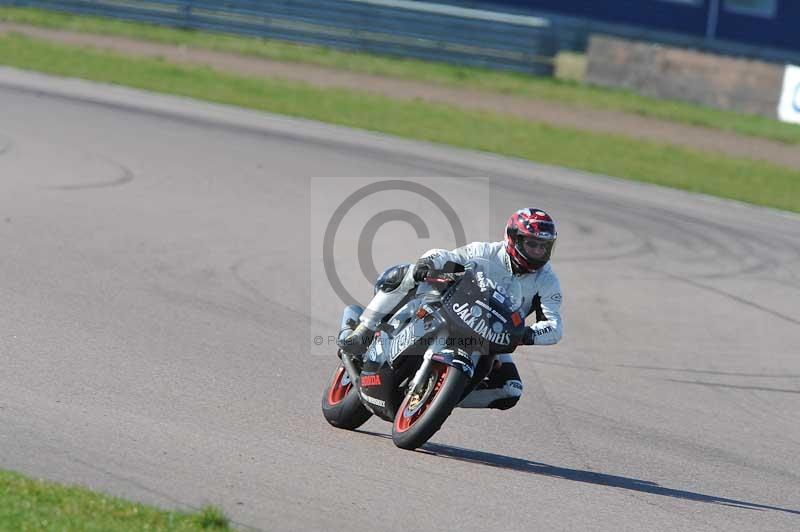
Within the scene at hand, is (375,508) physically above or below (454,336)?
below

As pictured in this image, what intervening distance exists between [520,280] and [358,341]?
1.16 meters

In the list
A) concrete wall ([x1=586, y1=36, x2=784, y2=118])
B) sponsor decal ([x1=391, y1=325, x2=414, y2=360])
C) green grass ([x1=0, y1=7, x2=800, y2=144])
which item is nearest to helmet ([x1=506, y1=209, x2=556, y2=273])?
sponsor decal ([x1=391, y1=325, x2=414, y2=360])

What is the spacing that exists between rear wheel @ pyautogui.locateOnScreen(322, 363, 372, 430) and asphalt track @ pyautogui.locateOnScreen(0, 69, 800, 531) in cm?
14

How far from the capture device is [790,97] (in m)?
27.4

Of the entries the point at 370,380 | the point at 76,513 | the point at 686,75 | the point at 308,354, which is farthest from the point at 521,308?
the point at 686,75

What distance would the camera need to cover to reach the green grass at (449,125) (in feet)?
70.9

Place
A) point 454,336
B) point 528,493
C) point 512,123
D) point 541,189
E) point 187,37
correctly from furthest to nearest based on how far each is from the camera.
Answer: point 187,37 → point 512,123 → point 541,189 → point 454,336 → point 528,493

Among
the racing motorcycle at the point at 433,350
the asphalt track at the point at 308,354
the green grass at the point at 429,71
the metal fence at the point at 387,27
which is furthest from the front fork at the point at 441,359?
the metal fence at the point at 387,27

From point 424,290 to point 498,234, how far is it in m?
7.75

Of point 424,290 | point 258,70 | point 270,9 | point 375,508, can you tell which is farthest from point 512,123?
point 375,508

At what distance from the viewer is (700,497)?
24.5 feet

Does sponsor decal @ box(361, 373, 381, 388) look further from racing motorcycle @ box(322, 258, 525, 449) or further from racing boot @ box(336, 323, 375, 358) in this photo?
racing boot @ box(336, 323, 375, 358)

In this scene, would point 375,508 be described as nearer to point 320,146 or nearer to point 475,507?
point 475,507

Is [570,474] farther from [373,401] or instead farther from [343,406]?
[343,406]
